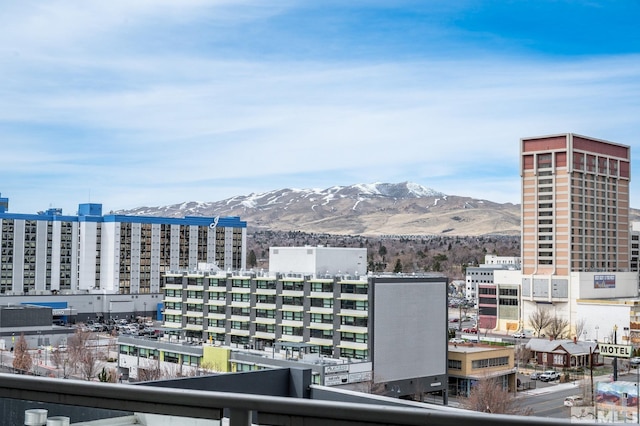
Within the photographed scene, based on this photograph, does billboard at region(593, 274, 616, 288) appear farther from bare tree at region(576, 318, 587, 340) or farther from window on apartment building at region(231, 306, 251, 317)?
window on apartment building at region(231, 306, 251, 317)

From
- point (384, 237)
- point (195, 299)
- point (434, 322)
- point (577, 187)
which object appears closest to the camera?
point (434, 322)

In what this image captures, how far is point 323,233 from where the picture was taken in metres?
173

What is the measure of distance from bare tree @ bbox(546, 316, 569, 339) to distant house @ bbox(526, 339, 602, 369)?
634 cm

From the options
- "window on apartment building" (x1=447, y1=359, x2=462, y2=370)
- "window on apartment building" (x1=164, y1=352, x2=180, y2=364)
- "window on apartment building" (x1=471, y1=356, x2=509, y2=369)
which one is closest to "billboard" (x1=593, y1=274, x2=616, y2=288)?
"window on apartment building" (x1=471, y1=356, x2=509, y2=369)

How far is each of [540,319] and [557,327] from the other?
157 cm

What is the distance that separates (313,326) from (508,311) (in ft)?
70.1

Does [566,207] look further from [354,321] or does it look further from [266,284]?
[354,321]

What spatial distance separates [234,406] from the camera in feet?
3.73

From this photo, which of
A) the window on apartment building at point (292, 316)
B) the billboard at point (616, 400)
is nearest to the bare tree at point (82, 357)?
the window on apartment building at point (292, 316)

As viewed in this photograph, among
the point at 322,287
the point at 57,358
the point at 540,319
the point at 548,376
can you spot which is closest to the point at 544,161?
Answer: the point at 540,319

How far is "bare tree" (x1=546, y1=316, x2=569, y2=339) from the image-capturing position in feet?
124

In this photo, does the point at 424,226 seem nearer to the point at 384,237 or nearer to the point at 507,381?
the point at 384,237

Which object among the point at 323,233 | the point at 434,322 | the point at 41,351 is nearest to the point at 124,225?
the point at 41,351

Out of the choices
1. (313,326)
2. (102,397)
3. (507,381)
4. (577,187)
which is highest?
(577,187)
